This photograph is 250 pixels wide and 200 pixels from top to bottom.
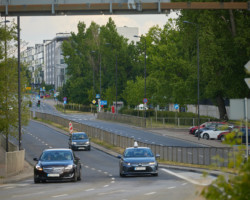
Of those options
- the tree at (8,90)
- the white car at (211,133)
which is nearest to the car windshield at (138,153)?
the tree at (8,90)

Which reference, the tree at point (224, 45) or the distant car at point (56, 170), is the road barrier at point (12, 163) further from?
the tree at point (224, 45)

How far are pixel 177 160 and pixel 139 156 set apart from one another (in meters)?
8.79

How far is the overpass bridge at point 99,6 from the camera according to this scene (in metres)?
23.0

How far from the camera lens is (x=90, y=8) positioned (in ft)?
76.2

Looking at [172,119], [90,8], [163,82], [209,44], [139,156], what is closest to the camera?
[90,8]

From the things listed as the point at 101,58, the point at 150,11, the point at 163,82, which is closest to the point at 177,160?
the point at 150,11

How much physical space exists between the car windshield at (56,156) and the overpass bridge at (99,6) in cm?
642

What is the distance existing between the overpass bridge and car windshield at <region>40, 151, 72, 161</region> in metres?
6.42

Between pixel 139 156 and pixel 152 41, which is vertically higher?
pixel 152 41

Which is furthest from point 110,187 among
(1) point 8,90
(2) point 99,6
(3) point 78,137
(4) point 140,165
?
(3) point 78,137

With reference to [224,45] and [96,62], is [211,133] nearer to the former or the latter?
[224,45]

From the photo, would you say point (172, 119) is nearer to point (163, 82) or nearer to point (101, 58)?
point (163, 82)

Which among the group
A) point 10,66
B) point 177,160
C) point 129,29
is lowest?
point 177,160

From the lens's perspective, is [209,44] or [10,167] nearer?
[10,167]
